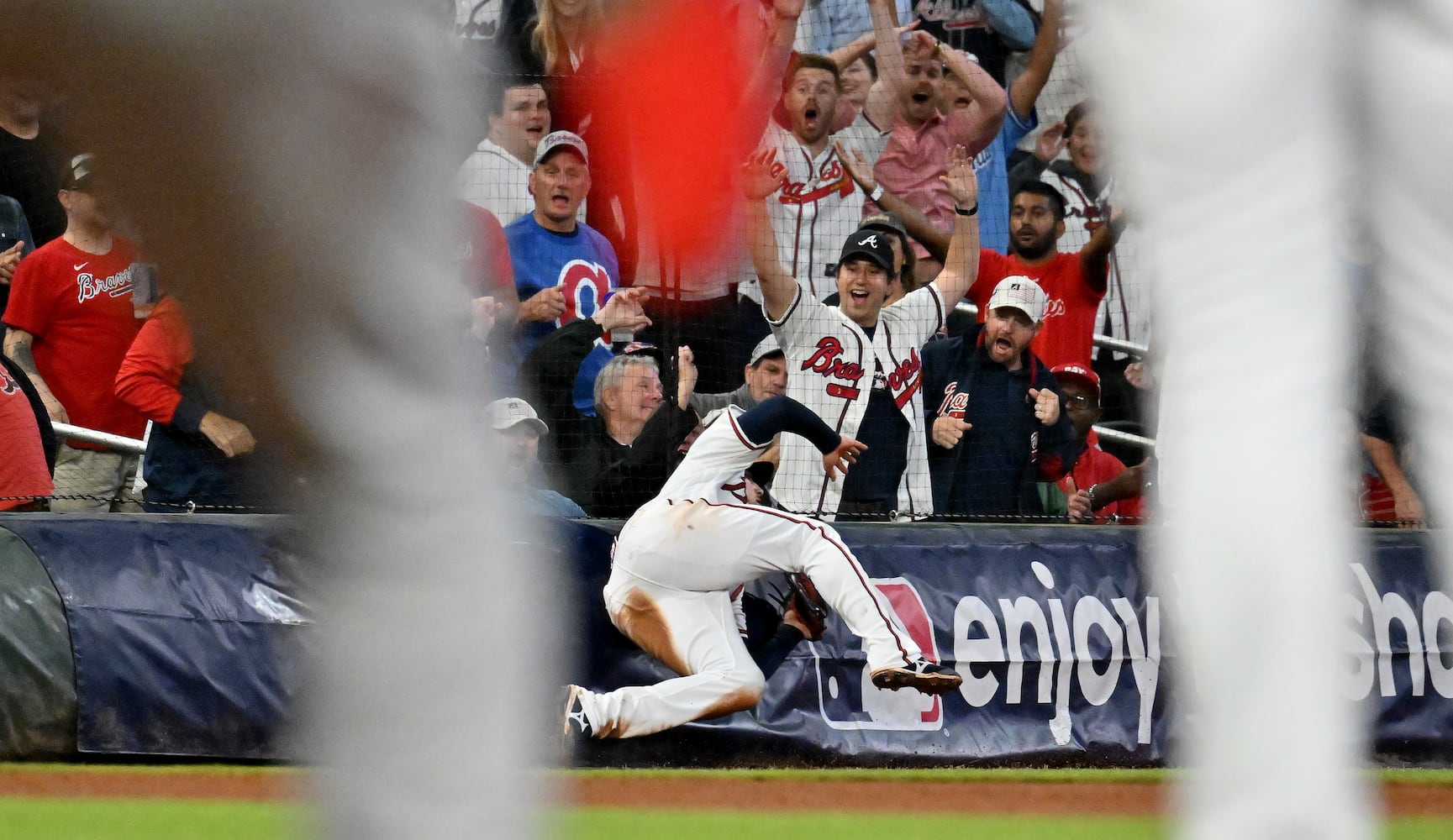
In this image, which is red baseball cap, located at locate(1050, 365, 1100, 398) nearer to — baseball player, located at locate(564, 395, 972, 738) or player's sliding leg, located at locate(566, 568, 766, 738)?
baseball player, located at locate(564, 395, 972, 738)

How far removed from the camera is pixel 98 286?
23.4 feet

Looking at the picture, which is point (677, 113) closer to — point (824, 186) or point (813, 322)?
point (813, 322)

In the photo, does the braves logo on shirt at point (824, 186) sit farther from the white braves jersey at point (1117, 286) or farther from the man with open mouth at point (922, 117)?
the white braves jersey at point (1117, 286)

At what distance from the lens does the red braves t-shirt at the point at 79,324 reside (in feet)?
23.2

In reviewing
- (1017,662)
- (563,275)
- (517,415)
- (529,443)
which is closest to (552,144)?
(563,275)

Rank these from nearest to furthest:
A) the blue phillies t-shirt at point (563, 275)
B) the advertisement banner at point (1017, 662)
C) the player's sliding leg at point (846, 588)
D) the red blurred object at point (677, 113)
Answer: the red blurred object at point (677, 113)
the player's sliding leg at point (846, 588)
the advertisement banner at point (1017, 662)
the blue phillies t-shirt at point (563, 275)

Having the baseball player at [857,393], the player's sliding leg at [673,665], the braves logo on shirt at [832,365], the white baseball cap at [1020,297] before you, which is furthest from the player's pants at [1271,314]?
the white baseball cap at [1020,297]

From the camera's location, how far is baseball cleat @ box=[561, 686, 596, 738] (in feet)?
21.1

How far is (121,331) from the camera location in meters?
7.24

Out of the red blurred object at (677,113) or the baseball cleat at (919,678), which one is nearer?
the red blurred object at (677,113)

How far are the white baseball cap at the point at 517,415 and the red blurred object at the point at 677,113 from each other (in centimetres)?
592

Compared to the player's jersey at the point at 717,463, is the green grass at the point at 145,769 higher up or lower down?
lower down

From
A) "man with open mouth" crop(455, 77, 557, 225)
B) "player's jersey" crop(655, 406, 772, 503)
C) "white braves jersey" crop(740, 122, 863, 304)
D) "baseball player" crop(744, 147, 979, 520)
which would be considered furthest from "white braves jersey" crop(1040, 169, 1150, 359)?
"man with open mouth" crop(455, 77, 557, 225)

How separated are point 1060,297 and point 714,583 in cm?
232
